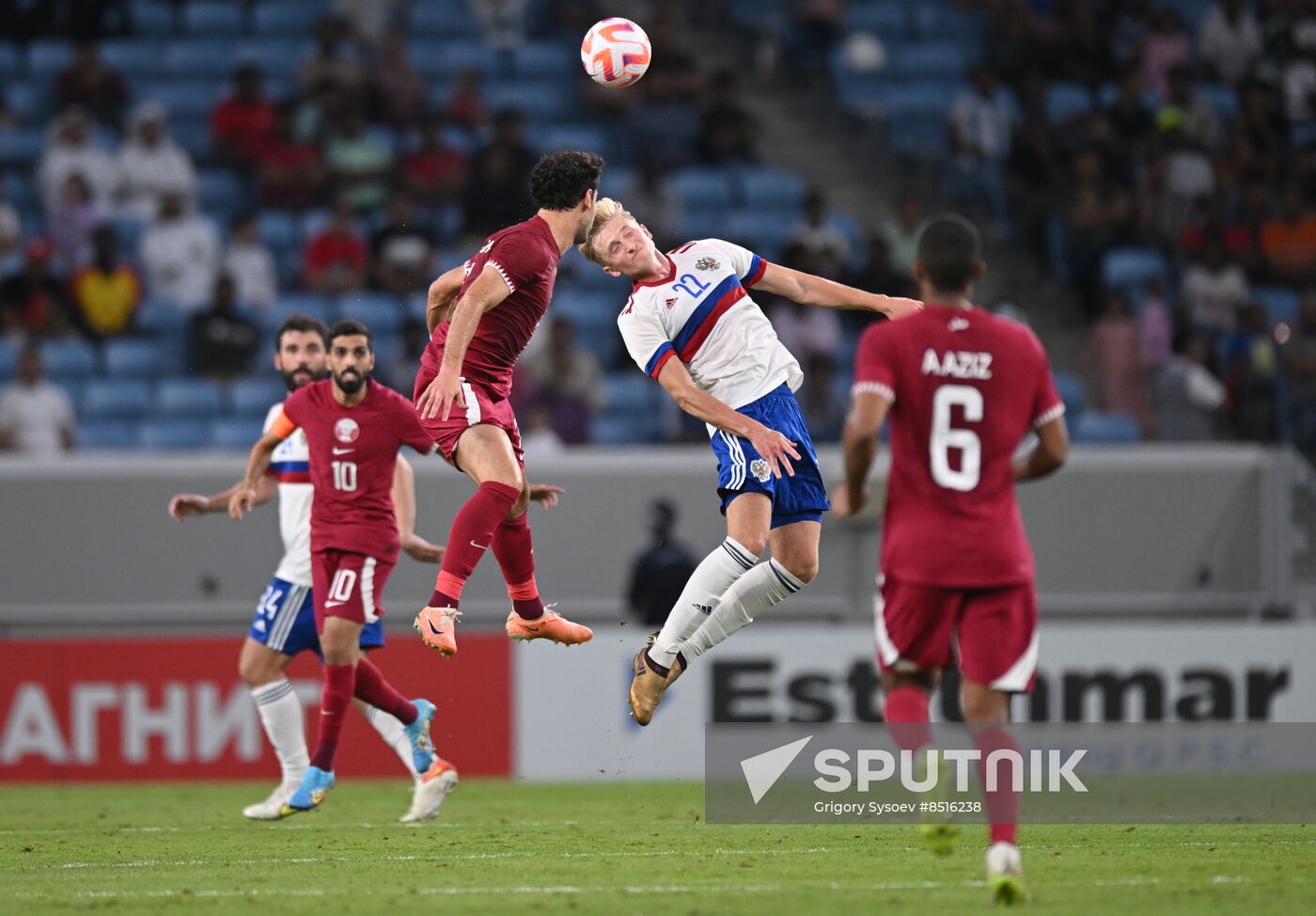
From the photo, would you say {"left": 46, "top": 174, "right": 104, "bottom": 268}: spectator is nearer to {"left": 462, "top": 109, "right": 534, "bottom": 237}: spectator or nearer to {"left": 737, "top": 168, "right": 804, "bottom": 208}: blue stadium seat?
{"left": 462, "top": 109, "right": 534, "bottom": 237}: spectator

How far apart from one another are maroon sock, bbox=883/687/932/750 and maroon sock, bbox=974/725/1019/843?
253 millimetres

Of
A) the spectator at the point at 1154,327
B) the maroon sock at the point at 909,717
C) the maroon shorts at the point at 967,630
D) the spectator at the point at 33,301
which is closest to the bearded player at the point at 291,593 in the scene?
the maroon sock at the point at 909,717

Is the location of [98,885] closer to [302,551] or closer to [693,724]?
[302,551]

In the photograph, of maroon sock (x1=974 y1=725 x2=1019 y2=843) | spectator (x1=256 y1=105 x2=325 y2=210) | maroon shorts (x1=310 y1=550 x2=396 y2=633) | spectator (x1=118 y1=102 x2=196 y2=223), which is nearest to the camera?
maroon sock (x1=974 y1=725 x2=1019 y2=843)

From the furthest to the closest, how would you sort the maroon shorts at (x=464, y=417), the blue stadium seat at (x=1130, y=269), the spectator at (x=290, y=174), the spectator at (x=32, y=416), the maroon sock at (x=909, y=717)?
the blue stadium seat at (x=1130, y=269) < the spectator at (x=290, y=174) < the spectator at (x=32, y=416) < the maroon shorts at (x=464, y=417) < the maroon sock at (x=909, y=717)

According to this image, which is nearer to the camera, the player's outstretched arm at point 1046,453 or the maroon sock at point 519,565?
the player's outstretched arm at point 1046,453

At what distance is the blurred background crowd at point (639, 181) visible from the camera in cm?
1612

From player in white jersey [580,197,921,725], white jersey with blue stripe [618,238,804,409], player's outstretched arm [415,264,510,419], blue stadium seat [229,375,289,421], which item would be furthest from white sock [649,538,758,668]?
blue stadium seat [229,375,289,421]

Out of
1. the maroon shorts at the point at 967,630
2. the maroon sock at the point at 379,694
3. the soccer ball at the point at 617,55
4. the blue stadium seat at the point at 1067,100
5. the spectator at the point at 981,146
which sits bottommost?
the maroon sock at the point at 379,694

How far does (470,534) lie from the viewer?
29.3ft

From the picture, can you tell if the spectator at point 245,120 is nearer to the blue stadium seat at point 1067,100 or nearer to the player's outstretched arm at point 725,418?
the blue stadium seat at point 1067,100

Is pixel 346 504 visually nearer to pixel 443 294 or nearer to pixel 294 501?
pixel 294 501

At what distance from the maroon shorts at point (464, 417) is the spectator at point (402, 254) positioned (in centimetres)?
716

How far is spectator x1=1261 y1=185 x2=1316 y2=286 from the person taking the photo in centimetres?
1838
